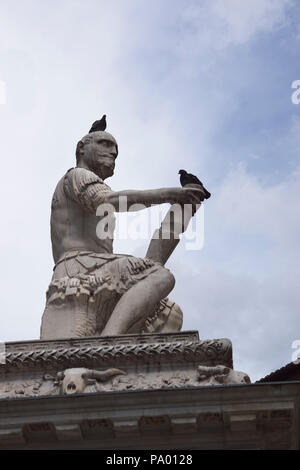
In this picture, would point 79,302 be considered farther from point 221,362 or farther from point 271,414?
point 271,414

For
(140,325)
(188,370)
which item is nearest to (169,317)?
(140,325)

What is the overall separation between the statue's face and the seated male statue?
0.02 m

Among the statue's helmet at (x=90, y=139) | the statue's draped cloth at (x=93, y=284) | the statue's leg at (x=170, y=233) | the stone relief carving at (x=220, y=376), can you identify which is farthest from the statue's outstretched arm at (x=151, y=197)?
the stone relief carving at (x=220, y=376)

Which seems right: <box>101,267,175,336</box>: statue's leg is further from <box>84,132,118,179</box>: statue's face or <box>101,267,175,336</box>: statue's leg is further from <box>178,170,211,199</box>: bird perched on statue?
<box>84,132,118,179</box>: statue's face

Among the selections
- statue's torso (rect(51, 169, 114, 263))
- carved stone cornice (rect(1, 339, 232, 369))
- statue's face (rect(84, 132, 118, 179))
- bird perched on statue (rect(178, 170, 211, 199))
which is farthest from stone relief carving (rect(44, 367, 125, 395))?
statue's face (rect(84, 132, 118, 179))

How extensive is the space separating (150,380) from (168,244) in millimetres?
4111

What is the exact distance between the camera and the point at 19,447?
44.6 ft

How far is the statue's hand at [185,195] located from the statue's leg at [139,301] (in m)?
1.46

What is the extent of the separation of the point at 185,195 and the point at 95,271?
2304 mm

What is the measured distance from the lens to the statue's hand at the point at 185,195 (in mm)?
17797

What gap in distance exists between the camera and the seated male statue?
1647cm

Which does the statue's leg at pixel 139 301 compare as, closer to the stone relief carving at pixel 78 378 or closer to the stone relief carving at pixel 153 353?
the stone relief carving at pixel 153 353

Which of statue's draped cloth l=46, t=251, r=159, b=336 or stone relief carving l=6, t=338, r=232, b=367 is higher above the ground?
statue's draped cloth l=46, t=251, r=159, b=336

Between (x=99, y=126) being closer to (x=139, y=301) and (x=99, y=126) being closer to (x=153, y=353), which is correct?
(x=139, y=301)
